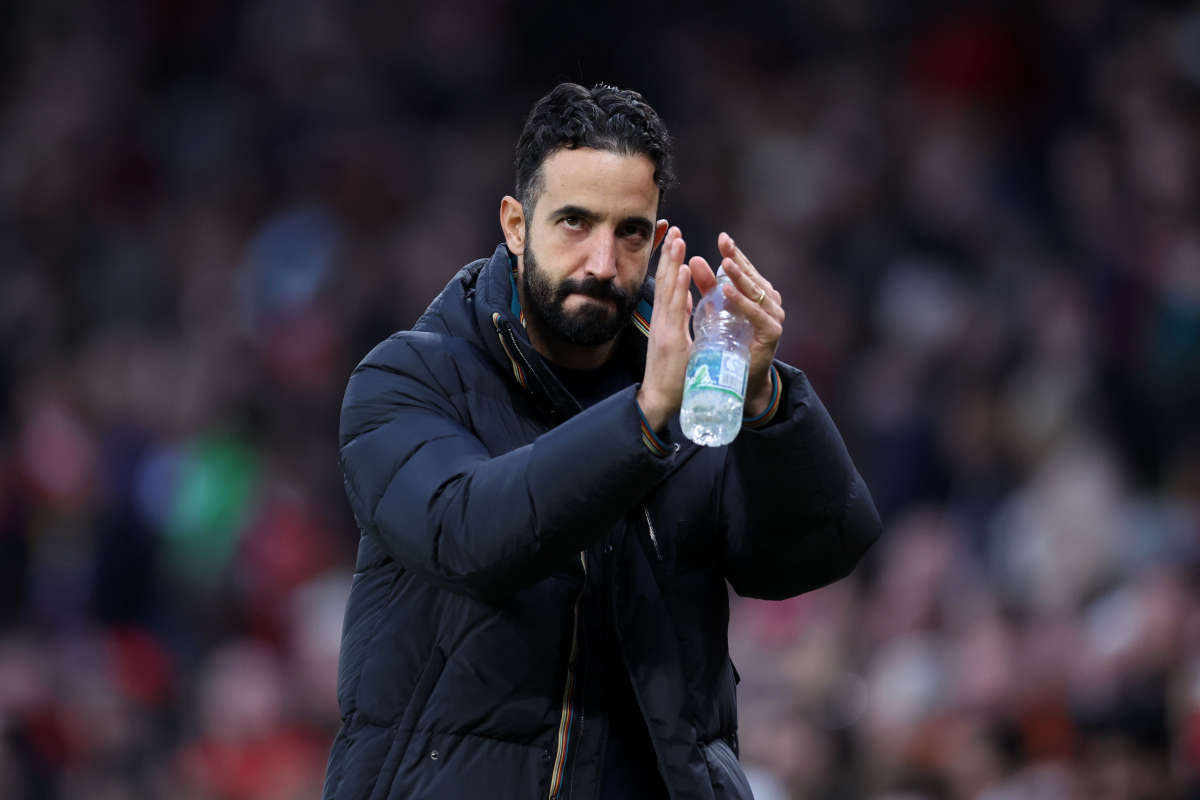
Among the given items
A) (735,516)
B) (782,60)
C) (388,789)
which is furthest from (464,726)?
(782,60)

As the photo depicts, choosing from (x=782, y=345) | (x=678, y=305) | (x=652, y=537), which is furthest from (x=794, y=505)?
(x=782, y=345)

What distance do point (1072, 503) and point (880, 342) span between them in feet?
4.57

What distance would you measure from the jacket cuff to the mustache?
41 cm

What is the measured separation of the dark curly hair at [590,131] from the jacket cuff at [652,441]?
0.58 m

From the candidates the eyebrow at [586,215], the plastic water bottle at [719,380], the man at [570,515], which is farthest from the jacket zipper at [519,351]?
the plastic water bottle at [719,380]

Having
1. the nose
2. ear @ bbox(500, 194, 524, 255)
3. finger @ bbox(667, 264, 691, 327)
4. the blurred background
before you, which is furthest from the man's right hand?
the blurred background

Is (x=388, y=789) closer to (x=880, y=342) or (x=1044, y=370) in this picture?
(x=1044, y=370)

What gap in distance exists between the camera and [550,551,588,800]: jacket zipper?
2240mm

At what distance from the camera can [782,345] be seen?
6789 mm

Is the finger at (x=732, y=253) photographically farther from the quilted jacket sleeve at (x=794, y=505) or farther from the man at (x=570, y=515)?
the quilted jacket sleeve at (x=794, y=505)

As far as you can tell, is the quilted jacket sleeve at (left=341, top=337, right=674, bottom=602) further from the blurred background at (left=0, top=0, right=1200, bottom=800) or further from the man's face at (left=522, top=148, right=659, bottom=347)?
the blurred background at (left=0, top=0, right=1200, bottom=800)

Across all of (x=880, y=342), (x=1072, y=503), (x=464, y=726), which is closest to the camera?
(x=464, y=726)

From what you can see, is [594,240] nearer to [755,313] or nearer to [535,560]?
[755,313]

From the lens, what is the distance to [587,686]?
2.32m
